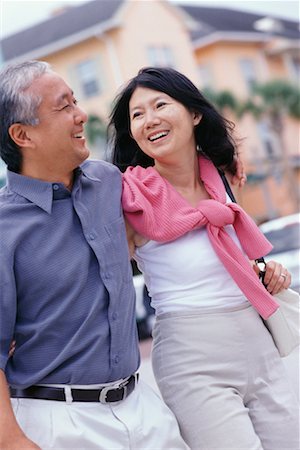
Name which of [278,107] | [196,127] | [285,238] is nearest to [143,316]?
[285,238]

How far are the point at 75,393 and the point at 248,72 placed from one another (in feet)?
104

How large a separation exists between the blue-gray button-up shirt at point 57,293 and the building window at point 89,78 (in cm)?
2538

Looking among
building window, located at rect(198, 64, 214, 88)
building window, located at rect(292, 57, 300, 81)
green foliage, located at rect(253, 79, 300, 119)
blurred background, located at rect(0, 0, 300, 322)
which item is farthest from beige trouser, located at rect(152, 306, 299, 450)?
building window, located at rect(292, 57, 300, 81)

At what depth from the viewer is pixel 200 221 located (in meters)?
2.76

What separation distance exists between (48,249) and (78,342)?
313 mm

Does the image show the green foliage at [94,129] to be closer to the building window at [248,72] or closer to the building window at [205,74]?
the building window at [205,74]

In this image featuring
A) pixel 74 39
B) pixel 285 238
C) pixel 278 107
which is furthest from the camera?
pixel 278 107

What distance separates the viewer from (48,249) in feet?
7.91

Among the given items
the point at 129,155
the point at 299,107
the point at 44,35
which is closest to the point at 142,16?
the point at 44,35

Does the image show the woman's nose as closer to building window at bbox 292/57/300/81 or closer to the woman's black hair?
the woman's black hair

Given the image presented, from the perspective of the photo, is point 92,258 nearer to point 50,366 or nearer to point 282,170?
point 50,366

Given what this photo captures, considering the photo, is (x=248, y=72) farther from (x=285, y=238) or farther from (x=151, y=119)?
(x=151, y=119)

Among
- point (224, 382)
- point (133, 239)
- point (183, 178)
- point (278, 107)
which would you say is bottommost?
point (278, 107)

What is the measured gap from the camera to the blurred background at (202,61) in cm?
2697
